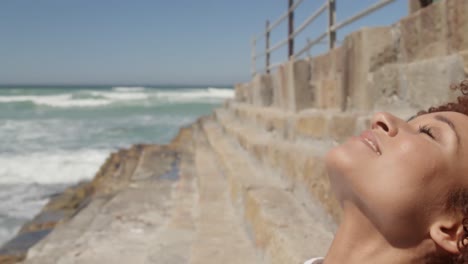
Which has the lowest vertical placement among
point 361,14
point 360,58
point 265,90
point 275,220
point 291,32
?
point 275,220

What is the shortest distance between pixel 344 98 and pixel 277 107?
2317mm

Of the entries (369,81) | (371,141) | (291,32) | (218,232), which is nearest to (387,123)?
(371,141)

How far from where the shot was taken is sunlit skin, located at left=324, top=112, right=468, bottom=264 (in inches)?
37.8

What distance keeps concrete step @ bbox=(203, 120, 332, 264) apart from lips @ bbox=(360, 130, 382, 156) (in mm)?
697

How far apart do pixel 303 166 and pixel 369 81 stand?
58 cm

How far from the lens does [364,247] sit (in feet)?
3.53

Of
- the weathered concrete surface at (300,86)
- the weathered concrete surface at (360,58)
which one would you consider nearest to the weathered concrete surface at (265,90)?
the weathered concrete surface at (300,86)

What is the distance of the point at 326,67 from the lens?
353cm

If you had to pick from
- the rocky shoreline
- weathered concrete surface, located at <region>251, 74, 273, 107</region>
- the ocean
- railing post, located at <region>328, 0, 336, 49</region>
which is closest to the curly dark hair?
railing post, located at <region>328, 0, 336, 49</region>

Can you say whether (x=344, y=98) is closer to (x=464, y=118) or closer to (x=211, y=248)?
(x=211, y=248)

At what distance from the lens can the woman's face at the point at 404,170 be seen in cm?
96

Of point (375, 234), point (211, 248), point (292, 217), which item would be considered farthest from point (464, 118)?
point (211, 248)

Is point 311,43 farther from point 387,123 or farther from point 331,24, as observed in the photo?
point 387,123

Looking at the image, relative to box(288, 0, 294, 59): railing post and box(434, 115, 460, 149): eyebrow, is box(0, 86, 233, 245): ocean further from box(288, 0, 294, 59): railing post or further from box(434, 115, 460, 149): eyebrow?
box(434, 115, 460, 149): eyebrow
